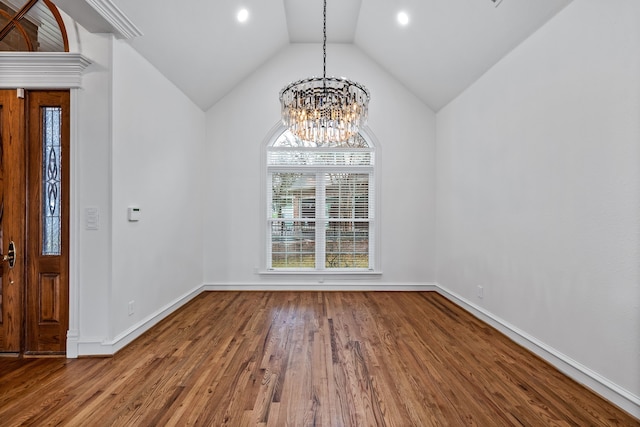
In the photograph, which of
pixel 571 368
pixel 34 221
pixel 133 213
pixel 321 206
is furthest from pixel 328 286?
pixel 34 221

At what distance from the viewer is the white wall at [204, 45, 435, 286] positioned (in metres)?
5.21

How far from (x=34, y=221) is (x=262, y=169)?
2973mm

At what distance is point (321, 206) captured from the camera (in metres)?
5.39

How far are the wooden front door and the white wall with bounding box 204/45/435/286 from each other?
2.39 metres

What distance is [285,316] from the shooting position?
3.92 metres

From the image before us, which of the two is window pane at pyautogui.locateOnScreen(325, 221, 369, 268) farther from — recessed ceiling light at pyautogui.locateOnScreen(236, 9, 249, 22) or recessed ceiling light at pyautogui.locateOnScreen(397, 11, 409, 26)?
recessed ceiling light at pyautogui.locateOnScreen(236, 9, 249, 22)

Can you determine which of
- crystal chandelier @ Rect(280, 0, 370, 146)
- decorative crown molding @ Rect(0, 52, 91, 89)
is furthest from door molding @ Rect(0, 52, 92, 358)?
crystal chandelier @ Rect(280, 0, 370, 146)

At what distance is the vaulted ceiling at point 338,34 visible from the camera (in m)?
3.02

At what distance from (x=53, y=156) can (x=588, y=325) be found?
4.58 meters

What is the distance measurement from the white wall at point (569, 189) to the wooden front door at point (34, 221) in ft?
13.8

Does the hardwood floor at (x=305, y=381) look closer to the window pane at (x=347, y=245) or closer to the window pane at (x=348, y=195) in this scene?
the window pane at (x=347, y=245)

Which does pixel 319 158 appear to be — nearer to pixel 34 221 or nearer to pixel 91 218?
pixel 91 218

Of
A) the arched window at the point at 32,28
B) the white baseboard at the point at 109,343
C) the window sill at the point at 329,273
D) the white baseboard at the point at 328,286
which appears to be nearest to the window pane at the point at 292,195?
the window sill at the point at 329,273

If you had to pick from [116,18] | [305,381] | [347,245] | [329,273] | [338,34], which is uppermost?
[338,34]
